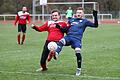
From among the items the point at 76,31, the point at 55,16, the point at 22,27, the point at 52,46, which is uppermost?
the point at 55,16

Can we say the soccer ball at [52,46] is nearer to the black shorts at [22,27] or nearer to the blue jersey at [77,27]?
the blue jersey at [77,27]

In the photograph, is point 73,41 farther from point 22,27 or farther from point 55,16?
point 22,27

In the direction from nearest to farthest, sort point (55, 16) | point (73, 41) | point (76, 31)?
point (73, 41), point (76, 31), point (55, 16)

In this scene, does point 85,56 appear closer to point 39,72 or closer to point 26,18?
point 39,72

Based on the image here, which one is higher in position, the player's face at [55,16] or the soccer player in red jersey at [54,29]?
the player's face at [55,16]

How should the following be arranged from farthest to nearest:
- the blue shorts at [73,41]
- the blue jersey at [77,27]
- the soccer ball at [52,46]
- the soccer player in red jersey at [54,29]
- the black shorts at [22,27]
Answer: the black shorts at [22,27]
the soccer player in red jersey at [54,29]
the blue jersey at [77,27]
the blue shorts at [73,41]
the soccer ball at [52,46]

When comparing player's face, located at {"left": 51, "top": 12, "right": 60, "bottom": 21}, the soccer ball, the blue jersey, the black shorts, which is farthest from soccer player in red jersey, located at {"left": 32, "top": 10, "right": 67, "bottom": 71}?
the black shorts

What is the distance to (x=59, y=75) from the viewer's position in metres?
10.9

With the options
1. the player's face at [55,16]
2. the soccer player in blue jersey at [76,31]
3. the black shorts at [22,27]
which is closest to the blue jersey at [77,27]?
the soccer player in blue jersey at [76,31]

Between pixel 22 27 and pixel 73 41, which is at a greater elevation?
pixel 73 41

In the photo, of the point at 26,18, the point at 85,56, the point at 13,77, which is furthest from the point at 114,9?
the point at 13,77

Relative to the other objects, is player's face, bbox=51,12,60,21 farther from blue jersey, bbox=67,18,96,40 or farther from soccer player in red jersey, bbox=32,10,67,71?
blue jersey, bbox=67,18,96,40

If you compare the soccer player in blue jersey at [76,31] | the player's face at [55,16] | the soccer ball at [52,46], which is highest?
the player's face at [55,16]

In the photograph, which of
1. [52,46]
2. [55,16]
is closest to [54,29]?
[55,16]
